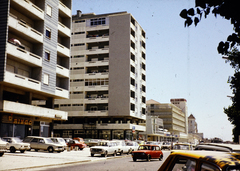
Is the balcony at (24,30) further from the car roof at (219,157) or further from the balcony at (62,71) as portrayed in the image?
the car roof at (219,157)

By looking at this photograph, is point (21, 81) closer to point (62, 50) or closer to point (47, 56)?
point (47, 56)

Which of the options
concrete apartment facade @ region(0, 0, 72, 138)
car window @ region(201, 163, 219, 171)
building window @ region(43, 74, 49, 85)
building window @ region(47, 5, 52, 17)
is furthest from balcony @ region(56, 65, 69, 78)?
car window @ region(201, 163, 219, 171)

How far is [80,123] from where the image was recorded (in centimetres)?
7131

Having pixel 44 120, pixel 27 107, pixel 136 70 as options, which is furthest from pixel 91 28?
pixel 27 107

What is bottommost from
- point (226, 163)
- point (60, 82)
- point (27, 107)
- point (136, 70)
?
point (226, 163)

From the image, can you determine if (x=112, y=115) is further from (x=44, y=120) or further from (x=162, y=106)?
(x=162, y=106)

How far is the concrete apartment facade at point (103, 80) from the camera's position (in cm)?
6831

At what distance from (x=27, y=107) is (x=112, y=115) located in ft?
Result: 117

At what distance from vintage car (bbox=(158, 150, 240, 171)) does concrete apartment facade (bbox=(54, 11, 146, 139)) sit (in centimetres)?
6217

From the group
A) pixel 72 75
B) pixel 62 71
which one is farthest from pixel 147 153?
pixel 72 75

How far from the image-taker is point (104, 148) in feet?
92.4

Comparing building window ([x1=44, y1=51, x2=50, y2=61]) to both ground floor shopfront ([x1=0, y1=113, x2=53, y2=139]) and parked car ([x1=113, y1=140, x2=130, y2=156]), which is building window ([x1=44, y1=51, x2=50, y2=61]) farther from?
parked car ([x1=113, y1=140, x2=130, y2=156])

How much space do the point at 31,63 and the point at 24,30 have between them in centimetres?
398

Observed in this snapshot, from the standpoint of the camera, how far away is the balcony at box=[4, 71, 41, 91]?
3084cm
